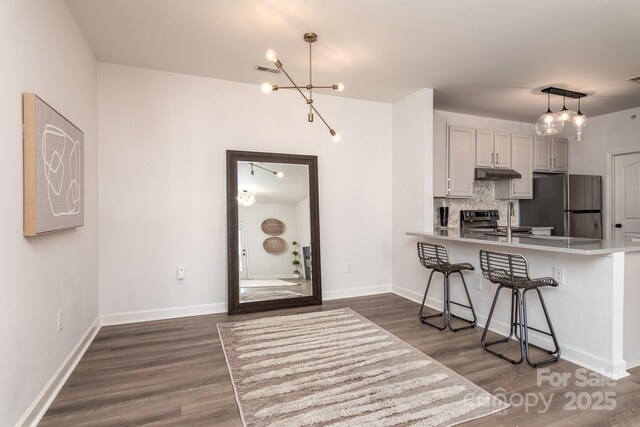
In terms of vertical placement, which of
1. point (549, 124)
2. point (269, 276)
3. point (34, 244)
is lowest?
point (269, 276)

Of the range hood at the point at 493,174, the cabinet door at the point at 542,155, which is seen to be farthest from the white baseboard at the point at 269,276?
the cabinet door at the point at 542,155

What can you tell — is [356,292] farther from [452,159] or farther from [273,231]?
[452,159]

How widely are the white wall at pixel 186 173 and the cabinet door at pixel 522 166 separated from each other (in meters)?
2.59

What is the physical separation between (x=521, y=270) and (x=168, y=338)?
10.3 ft

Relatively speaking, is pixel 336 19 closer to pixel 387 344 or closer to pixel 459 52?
pixel 459 52

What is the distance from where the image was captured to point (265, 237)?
4113 millimetres

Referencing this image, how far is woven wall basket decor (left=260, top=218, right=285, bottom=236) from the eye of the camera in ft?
13.5

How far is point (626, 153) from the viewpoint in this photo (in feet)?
16.9

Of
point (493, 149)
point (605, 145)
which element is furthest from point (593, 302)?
point (605, 145)

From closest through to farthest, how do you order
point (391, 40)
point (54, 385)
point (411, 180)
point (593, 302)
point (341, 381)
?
point (54, 385) → point (341, 381) → point (593, 302) → point (391, 40) → point (411, 180)

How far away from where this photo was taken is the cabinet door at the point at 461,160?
4742 millimetres

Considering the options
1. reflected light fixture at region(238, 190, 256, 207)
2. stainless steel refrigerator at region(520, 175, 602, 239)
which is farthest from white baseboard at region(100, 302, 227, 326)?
stainless steel refrigerator at region(520, 175, 602, 239)

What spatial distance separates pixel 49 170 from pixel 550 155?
6.55m

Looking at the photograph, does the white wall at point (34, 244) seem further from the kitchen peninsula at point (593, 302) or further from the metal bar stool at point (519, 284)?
the kitchen peninsula at point (593, 302)
